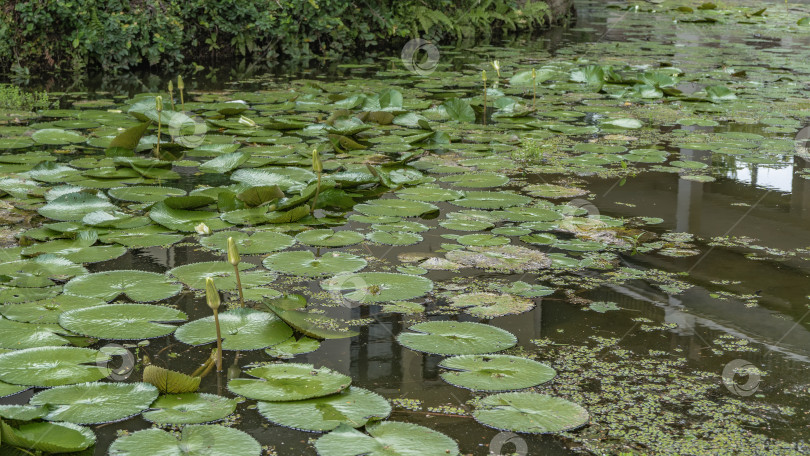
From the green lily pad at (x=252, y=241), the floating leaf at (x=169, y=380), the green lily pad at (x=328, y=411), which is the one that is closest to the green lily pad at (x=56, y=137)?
the green lily pad at (x=252, y=241)

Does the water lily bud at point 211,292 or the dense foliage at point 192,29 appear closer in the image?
the water lily bud at point 211,292

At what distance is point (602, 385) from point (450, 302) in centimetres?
52

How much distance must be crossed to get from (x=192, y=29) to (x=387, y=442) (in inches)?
235

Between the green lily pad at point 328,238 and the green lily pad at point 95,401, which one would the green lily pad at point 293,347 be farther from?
the green lily pad at point 328,238

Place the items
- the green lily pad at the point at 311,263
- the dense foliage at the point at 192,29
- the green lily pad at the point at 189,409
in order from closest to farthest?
the green lily pad at the point at 189,409
the green lily pad at the point at 311,263
the dense foliage at the point at 192,29

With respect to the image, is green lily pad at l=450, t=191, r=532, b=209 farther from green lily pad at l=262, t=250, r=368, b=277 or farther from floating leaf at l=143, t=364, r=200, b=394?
floating leaf at l=143, t=364, r=200, b=394

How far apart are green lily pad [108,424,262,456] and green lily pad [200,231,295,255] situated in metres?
1.01

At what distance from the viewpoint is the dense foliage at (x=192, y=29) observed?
5977mm

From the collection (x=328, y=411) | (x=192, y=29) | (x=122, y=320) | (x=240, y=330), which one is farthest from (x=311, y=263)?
(x=192, y=29)

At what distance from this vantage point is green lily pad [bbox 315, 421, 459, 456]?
1431 mm

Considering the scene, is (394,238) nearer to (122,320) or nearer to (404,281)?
(404,281)

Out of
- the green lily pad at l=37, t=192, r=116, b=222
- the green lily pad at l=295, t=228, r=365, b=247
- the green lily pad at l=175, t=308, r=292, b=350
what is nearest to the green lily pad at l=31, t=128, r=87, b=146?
the green lily pad at l=37, t=192, r=116, b=222

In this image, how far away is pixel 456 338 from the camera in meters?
1.89

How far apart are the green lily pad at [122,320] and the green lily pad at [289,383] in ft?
1.09
